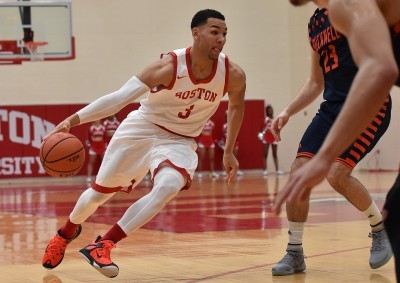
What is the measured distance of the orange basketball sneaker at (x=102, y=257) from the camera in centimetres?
563

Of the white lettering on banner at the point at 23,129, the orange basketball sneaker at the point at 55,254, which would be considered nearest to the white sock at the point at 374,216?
the orange basketball sneaker at the point at 55,254

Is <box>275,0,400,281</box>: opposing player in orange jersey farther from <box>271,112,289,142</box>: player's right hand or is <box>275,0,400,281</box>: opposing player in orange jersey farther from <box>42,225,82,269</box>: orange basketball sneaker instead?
<box>42,225,82,269</box>: orange basketball sneaker

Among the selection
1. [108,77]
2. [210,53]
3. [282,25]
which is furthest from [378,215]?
[282,25]

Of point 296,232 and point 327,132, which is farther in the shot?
point 296,232

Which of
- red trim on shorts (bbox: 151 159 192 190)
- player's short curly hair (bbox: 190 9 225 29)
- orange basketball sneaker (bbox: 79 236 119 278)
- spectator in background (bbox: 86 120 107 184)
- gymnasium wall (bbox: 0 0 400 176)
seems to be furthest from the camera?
gymnasium wall (bbox: 0 0 400 176)

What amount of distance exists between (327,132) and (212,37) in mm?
1260

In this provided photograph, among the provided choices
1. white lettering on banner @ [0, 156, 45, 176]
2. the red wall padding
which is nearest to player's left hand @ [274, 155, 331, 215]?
the red wall padding

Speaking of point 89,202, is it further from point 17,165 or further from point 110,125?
point 17,165

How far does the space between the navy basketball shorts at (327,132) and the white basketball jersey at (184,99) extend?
948 millimetres

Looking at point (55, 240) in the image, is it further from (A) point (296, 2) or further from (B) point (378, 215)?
(A) point (296, 2)

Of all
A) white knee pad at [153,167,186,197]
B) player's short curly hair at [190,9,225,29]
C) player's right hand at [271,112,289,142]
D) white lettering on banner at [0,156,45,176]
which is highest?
player's short curly hair at [190,9,225,29]

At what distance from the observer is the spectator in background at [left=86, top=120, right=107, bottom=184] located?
22969 millimetres

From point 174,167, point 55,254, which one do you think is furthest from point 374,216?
point 55,254

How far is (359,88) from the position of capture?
2.34 m
